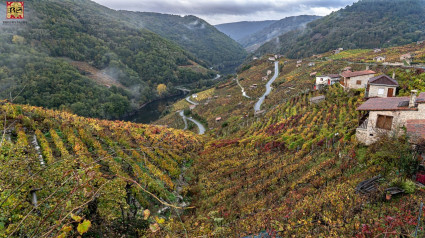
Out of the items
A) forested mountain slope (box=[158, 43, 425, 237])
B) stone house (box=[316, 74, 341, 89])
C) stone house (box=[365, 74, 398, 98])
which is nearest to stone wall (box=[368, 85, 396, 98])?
stone house (box=[365, 74, 398, 98])

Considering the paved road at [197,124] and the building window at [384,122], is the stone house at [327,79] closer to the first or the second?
the paved road at [197,124]

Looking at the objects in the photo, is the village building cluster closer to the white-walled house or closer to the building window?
the building window

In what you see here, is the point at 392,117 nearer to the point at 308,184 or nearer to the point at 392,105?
the point at 392,105

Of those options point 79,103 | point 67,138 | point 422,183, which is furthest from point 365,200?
point 79,103

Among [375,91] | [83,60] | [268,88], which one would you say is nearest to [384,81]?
[375,91]

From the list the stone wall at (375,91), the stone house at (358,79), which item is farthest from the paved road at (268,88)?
the stone wall at (375,91)
